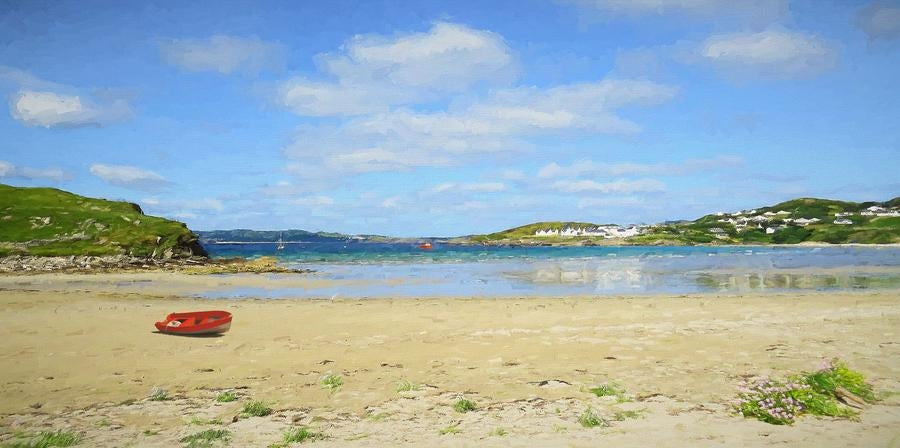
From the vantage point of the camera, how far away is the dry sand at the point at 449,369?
841 centimetres

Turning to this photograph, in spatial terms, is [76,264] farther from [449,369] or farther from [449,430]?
[449,430]

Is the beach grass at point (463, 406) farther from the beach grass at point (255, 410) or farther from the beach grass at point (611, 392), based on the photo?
the beach grass at point (255, 410)

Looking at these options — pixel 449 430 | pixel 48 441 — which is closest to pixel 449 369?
pixel 449 430

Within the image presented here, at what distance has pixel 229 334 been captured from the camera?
18156mm

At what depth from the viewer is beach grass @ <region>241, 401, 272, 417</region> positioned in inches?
374

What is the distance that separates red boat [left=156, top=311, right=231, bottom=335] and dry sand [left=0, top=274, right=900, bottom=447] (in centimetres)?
51

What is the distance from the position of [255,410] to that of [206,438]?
1516 millimetres

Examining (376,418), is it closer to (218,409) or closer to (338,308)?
(218,409)

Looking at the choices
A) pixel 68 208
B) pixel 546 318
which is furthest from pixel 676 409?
pixel 68 208

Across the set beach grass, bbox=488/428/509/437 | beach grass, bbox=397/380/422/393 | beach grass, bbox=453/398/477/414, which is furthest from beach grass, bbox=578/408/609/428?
beach grass, bbox=397/380/422/393

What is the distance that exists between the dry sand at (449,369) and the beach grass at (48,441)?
0.70 ft

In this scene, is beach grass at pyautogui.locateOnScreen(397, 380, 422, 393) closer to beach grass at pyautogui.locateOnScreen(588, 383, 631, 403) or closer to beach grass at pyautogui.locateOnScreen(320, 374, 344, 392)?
beach grass at pyautogui.locateOnScreen(320, 374, 344, 392)

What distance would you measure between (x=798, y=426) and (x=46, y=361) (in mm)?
16945

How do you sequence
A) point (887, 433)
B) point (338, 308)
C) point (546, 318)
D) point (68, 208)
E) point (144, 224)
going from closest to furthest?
point (887, 433) → point (546, 318) → point (338, 308) → point (144, 224) → point (68, 208)
